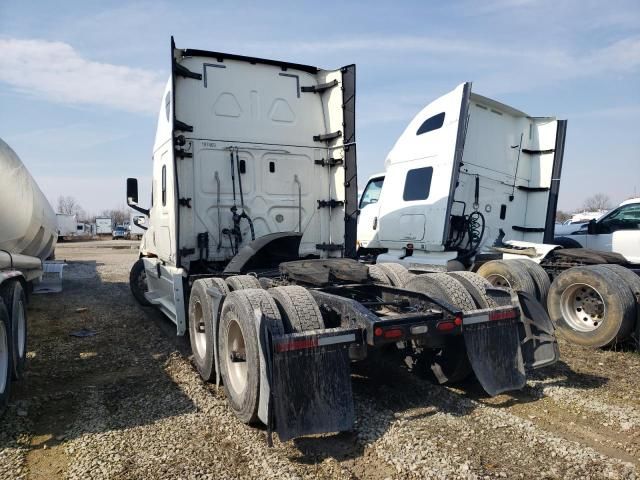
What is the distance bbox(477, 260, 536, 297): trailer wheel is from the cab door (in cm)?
284

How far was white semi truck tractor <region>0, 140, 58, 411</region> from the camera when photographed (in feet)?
13.5

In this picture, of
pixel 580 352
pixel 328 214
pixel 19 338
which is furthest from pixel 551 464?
pixel 19 338

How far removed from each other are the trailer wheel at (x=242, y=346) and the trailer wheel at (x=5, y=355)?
1742 mm

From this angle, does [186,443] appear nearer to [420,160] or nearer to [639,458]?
[639,458]

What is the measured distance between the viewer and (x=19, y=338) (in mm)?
4852

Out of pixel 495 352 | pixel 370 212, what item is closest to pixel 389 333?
pixel 495 352

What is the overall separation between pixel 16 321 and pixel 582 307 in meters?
6.51

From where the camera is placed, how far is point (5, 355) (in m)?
4.11

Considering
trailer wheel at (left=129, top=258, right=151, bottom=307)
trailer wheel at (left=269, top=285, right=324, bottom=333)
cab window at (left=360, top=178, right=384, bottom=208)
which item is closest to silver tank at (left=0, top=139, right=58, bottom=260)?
trailer wheel at (left=129, top=258, right=151, bottom=307)

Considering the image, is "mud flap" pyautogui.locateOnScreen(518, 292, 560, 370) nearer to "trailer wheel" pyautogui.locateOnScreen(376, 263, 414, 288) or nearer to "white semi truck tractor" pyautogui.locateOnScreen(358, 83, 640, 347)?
"trailer wheel" pyautogui.locateOnScreen(376, 263, 414, 288)

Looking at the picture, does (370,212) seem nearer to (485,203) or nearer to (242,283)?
(485,203)

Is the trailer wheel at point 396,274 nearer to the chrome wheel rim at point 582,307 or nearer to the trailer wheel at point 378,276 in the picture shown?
the trailer wheel at point 378,276

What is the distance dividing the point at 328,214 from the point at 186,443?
3.95 meters

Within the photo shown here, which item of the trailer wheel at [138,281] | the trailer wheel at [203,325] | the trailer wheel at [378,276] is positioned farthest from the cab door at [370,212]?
the trailer wheel at [203,325]
